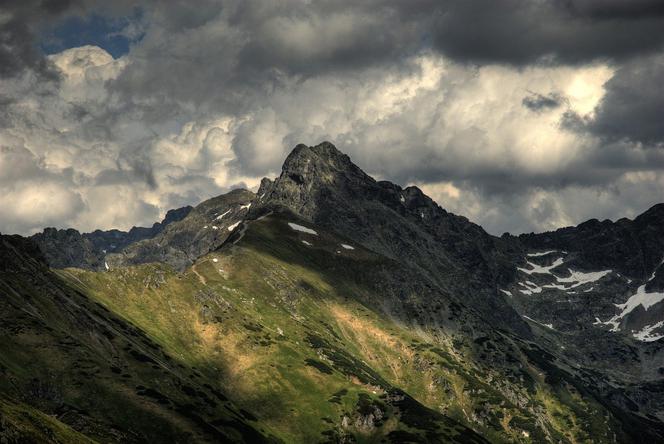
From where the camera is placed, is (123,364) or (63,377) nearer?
(63,377)

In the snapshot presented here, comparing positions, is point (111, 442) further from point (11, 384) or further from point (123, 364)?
point (123, 364)

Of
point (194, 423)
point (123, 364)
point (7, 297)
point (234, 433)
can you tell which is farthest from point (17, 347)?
point (234, 433)

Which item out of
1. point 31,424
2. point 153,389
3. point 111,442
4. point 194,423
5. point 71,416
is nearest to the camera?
point 31,424

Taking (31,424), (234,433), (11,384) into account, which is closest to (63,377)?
(11,384)

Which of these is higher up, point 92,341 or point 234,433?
point 92,341

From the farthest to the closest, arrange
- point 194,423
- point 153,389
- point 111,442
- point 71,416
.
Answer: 1. point 153,389
2. point 194,423
3. point 71,416
4. point 111,442

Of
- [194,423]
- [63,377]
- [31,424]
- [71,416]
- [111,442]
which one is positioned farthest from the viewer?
[194,423]

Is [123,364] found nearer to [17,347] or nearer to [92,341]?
[92,341]

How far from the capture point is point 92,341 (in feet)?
647

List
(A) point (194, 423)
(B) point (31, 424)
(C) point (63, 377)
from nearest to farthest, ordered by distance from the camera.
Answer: (B) point (31, 424) < (C) point (63, 377) < (A) point (194, 423)

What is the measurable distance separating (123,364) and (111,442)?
62.4 meters

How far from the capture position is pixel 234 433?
627 ft

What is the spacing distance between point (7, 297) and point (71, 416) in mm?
53227

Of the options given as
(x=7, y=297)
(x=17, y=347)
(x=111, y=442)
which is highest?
(x=7, y=297)
